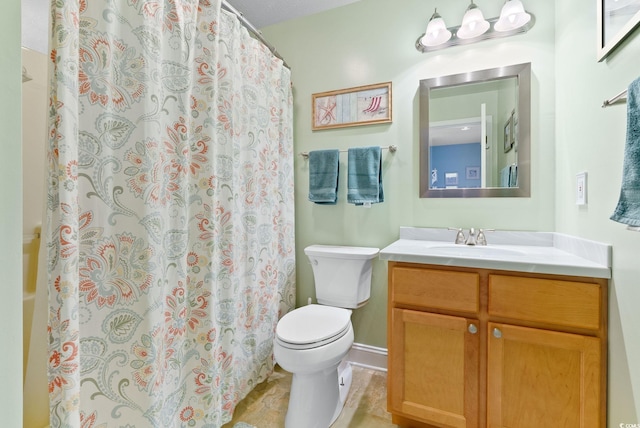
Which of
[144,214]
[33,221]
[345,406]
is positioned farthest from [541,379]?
[33,221]

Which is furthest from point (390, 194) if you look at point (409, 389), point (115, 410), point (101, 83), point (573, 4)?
point (115, 410)

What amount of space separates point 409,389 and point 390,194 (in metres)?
1.08

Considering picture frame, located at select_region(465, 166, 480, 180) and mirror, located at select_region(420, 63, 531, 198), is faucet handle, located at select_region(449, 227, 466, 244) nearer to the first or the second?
mirror, located at select_region(420, 63, 531, 198)

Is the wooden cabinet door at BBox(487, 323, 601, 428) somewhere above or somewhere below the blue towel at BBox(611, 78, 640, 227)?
below

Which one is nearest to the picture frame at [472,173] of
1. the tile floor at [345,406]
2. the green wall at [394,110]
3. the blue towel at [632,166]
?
the green wall at [394,110]

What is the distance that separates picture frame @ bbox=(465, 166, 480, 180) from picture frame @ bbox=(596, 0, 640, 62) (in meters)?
0.71

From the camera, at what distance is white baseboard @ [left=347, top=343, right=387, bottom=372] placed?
6.12ft

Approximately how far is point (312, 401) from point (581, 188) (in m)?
1.53

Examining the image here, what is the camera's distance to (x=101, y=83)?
960mm

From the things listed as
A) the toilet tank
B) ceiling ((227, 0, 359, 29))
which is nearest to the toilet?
the toilet tank

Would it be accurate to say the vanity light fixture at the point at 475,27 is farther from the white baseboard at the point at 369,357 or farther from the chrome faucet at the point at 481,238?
the white baseboard at the point at 369,357

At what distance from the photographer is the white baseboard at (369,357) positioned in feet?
6.12

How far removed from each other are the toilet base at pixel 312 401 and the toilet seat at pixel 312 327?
18cm

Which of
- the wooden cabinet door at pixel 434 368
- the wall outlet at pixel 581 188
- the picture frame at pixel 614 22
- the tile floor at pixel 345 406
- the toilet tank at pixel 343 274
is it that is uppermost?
the picture frame at pixel 614 22
